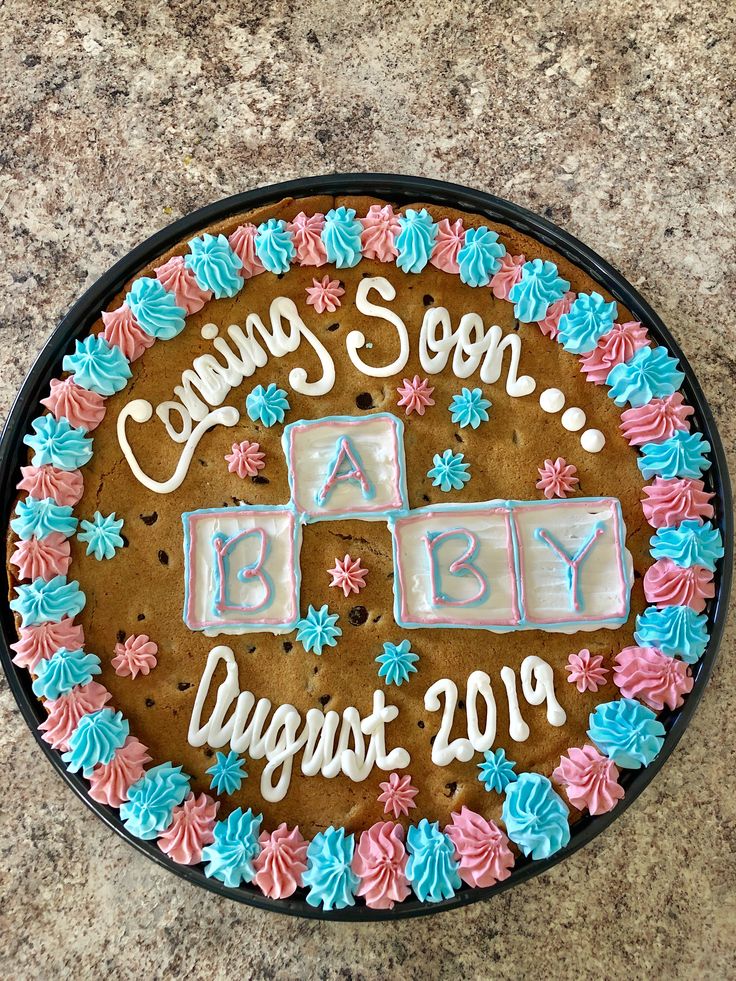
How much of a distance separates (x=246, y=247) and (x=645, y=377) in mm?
1082

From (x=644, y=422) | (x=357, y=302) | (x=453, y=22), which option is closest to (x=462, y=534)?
(x=644, y=422)

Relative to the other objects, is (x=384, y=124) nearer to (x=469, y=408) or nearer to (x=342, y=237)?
(x=342, y=237)

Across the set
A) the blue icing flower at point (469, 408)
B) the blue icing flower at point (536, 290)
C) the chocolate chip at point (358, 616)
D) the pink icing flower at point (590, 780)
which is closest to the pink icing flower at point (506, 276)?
the blue icing flower at point (536, 290)

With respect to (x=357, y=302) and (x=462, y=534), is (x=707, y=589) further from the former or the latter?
(x=357, y=302)

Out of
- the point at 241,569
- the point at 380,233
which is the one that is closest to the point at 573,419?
the point at 380,233

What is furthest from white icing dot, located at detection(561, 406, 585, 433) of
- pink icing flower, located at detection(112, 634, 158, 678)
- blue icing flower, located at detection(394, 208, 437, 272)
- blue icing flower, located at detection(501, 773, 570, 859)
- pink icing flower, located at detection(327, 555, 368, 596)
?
pink icing flower, located at detection(112, 634, 158, 678)

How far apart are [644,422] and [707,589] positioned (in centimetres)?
45

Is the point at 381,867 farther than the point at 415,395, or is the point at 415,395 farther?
the point at 415,395

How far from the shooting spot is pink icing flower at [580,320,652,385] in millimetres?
1878

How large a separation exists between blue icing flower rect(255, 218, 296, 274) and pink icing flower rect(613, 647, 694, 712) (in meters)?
1.33

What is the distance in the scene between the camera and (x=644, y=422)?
1.86 m

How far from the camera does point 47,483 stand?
1.83 metres

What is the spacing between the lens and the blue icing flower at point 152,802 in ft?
5.70

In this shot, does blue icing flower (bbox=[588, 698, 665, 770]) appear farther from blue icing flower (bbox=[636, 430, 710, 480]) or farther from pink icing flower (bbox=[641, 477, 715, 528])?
blue icing flower (bbox=[636, 430, 710, 480])
